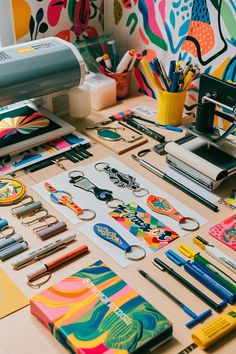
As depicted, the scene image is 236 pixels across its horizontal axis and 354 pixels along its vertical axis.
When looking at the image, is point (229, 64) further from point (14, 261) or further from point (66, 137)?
point (14, 261)

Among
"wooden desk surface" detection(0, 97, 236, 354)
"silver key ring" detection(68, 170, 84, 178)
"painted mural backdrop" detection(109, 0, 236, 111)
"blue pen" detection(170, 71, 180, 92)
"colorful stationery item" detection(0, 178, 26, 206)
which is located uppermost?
"painted mural backdrop" detection(109, 0, 236, 111)

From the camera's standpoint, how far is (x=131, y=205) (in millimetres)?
1197

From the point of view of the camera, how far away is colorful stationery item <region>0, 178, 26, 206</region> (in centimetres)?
120

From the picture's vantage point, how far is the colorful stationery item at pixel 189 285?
949 mm

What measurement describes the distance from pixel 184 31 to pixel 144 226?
67 centimetres

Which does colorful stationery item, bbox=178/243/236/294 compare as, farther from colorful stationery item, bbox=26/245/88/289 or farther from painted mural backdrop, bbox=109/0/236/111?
painted mural backdrop, bbox=109/0/236/111

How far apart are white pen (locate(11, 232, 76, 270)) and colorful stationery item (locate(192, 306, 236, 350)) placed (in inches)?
13.4

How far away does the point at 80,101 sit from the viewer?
60.0 inches

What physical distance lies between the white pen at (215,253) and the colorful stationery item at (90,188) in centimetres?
22

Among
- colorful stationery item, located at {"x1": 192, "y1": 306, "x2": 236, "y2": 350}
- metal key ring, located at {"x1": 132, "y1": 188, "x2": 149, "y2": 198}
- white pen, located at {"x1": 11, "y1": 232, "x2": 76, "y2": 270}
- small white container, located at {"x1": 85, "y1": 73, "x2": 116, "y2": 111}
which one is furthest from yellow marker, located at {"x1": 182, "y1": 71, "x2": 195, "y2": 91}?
colorful stationery item, located at {"x1": 192, "y1": 306, "x2": 236, "y2": 350}

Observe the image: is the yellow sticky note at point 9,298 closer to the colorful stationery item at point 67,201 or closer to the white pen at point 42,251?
the white pen at point 42,251

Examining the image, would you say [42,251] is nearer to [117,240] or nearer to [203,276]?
[117,240]

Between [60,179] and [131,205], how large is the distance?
21 cm

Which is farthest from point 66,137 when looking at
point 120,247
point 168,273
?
point 168,273
